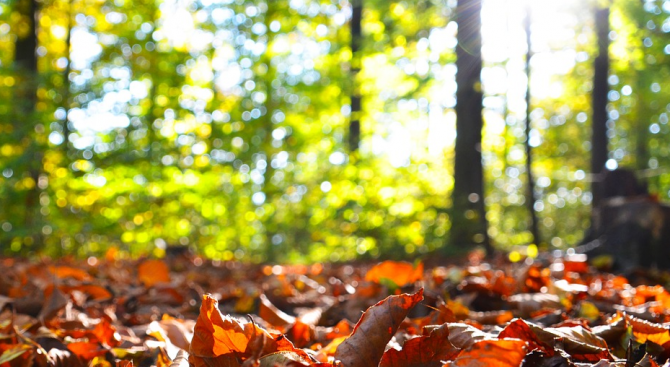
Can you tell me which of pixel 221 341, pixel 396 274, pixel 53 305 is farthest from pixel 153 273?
pixel 221 341

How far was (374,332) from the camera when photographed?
88cm

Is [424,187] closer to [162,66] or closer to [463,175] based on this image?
[463,175]

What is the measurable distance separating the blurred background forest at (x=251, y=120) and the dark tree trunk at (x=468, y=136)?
1.4 inches

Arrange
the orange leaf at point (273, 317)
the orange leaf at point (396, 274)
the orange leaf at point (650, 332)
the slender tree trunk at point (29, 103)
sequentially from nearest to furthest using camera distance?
1. the orange leaf at point (650, 332)
2. the orange leaf at point (273, 317)
3. the orange leaf at point (396, 274)
4. the slender tree trunk at point (29, 103)

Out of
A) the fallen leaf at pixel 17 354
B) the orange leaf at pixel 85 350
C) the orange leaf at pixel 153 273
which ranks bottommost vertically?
the orange leaf at pixel 153 273

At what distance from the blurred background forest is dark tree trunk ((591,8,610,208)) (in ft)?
0.27

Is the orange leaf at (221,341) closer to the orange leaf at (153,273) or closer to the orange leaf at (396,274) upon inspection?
the orange leaf at (396,274)

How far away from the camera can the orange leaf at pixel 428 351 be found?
0.82m

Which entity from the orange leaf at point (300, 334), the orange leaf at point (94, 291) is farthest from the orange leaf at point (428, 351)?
the orange leaf at point (94, 291)

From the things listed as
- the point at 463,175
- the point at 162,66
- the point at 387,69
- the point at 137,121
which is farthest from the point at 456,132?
the point at 162,66

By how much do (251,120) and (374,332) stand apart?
9.72 metres

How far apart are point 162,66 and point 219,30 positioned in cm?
136

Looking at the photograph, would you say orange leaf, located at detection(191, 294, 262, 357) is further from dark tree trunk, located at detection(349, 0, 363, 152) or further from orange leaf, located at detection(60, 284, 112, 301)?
dark tree trunk, located at detection(349, 0, 363, 152)

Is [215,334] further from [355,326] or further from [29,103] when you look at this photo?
[29,103]
